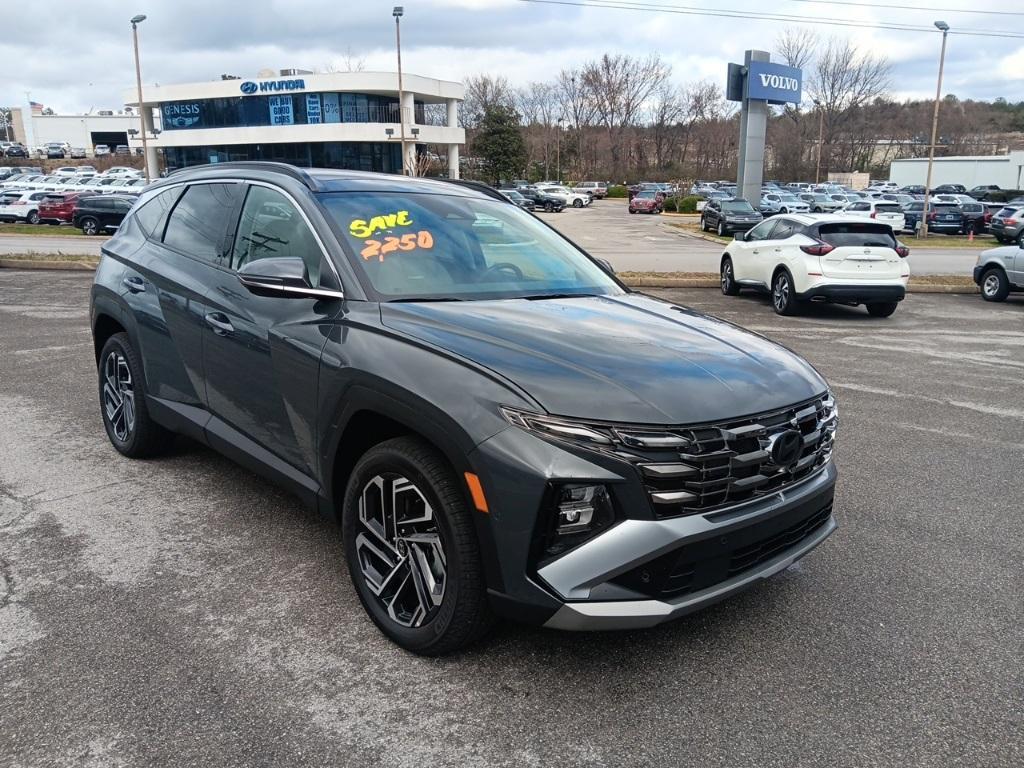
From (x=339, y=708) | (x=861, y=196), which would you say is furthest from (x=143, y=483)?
(x=861, y=196)

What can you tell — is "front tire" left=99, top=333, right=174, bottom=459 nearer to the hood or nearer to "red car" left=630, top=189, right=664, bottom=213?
the hood

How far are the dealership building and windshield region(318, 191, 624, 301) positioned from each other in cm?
6345

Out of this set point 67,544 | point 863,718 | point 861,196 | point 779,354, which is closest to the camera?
point 863,718

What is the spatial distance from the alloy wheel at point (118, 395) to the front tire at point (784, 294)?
35.5 ft

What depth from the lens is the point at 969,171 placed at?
255ft

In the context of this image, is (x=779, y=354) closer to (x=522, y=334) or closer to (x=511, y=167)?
(x=522, y=334)

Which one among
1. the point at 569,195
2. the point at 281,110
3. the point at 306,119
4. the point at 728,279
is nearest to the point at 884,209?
the point at 728,279

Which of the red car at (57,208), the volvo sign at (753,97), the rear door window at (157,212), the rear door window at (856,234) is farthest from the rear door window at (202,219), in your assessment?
the volvo sign at (753,97)

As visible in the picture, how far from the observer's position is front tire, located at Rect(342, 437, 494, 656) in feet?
9.12

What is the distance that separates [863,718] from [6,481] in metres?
4.88

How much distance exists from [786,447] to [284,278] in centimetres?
209

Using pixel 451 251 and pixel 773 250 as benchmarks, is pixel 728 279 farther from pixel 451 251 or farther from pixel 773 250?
pixel 451 251

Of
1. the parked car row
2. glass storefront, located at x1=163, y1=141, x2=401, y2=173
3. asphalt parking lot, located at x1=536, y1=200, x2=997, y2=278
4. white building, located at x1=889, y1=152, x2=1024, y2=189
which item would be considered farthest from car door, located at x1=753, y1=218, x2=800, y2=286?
the parked car row

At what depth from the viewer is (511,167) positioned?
82.4m
